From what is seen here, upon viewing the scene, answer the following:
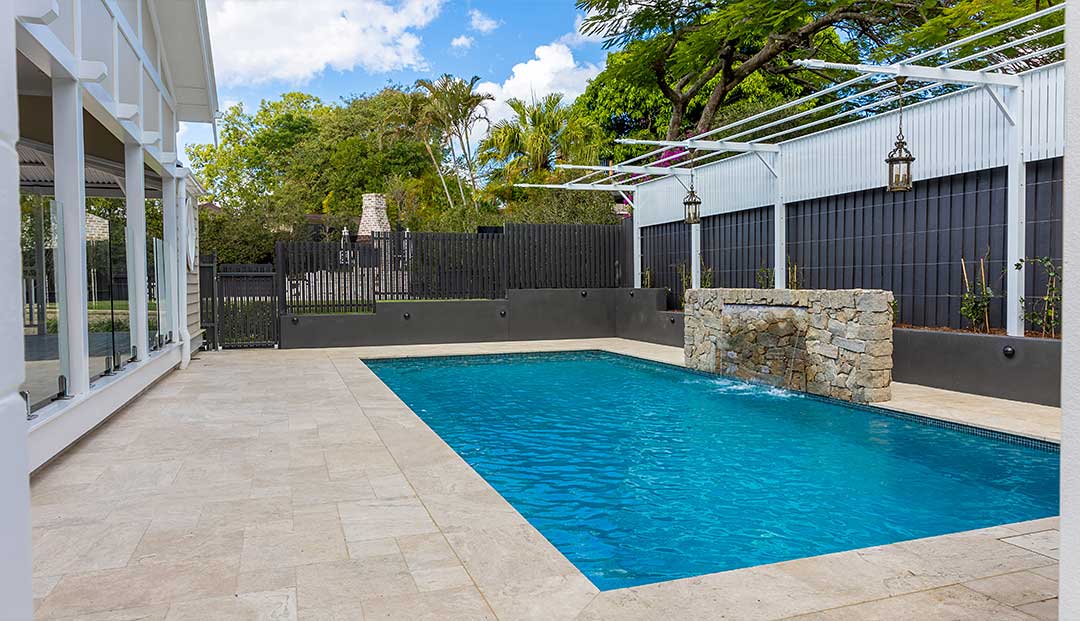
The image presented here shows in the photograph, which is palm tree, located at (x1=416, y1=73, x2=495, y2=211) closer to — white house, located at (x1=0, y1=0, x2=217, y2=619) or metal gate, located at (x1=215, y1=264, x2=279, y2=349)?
metal gate, located at (x1=215, y1=264, x2=279, y2=349)

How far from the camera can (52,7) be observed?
1535 mm

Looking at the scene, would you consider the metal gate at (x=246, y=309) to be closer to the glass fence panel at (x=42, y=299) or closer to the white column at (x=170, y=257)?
the white column at (x=170, y=257)

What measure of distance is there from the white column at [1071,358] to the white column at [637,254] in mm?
14413

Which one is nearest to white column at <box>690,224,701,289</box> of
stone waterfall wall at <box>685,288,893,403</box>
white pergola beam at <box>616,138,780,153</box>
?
white pergola beam at <box>616,138,780,153</box>

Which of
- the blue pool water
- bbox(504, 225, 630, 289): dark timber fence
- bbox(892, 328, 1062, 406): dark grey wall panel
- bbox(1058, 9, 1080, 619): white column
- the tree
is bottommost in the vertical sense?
the blue pool water

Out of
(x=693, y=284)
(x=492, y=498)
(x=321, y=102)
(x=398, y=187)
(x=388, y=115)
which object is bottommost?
(x=492, y=498)

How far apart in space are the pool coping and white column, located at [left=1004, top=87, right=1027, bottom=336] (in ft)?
15.2

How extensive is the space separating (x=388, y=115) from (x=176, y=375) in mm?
23603

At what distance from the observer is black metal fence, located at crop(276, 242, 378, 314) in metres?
14.1

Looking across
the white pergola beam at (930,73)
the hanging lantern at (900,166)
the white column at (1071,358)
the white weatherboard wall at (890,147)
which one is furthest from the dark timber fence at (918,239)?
the white column at (1071,358)

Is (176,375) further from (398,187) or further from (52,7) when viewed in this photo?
(398,187)

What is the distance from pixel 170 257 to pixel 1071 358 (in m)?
10.5

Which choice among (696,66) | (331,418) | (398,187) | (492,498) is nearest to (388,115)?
(398,187)

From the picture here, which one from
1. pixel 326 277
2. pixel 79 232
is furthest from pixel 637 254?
pixel 79 232
